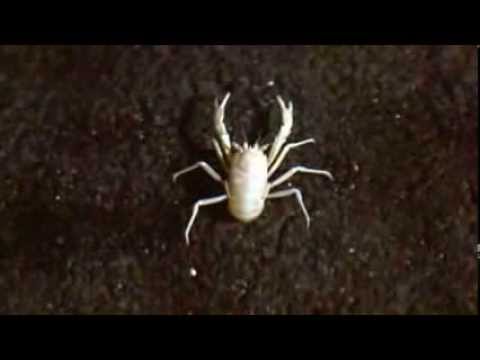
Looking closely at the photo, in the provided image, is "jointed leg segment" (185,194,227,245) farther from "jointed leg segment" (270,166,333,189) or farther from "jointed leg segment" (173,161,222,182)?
"jointed leg segment" (270,166,333,189)

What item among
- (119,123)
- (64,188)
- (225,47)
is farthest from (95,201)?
(225,47)

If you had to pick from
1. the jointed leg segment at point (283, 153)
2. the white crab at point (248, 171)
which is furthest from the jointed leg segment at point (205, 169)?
the jointed leg segment at point (283, 153)

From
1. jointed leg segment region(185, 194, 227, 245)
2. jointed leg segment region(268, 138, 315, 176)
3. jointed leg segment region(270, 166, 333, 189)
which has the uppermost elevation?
jointed leg segment region(268, 138, 315, 176)

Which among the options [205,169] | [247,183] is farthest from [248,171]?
[205,169]

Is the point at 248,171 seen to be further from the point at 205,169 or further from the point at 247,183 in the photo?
the point at 205,169

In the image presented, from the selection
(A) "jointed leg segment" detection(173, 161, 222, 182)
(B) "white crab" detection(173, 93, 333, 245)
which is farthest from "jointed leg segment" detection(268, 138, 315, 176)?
(A) "jointed leg segment" detection(173, 161, 222, 182)

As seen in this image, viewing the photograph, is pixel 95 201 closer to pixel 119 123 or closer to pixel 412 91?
pixel 119 123
